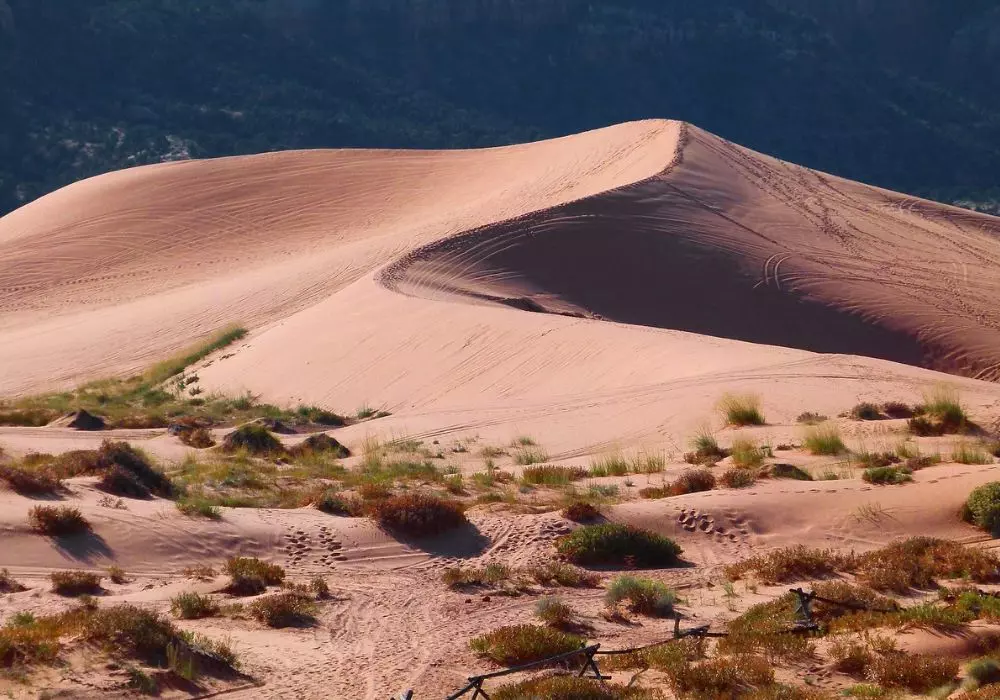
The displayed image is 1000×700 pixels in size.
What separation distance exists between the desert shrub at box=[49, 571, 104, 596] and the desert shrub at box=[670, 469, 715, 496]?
243 inches

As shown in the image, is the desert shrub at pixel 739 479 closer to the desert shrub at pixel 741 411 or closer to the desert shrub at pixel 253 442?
the desert shrub at pixel 741 411

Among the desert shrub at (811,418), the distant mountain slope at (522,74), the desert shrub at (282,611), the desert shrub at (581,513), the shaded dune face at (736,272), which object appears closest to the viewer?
the desert shrub at (282,611)

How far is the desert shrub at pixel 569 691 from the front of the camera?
7.16 metres

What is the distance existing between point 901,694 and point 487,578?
12.8ft

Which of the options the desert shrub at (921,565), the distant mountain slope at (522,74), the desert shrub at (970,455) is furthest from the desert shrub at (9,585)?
the distant mountain slope at (522,74)

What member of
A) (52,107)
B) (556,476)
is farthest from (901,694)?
(52,107)

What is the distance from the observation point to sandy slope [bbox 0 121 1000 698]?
10383 millimetres

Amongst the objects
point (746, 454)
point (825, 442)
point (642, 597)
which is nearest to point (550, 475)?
point (746, 454)

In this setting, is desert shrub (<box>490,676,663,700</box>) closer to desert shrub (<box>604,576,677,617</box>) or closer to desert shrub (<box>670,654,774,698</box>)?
desert shrub (<box>670,654,774,698</box>)

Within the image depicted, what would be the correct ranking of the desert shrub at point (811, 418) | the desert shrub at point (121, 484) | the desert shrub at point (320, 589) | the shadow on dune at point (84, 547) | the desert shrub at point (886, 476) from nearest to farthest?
the desert shrub at point (320, 589) < the shadow on dune at point (84, 547) < the desert shrub at point (121, 484) < the desert shrub at point (886, 476) < the desert shrub at point (811, 418)

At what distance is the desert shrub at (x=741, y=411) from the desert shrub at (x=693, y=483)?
3040mm

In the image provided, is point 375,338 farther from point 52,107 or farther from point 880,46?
point 880,46

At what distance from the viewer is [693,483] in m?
13.0

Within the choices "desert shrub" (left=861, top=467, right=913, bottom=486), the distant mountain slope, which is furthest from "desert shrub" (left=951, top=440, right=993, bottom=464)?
the distant mountain slope
